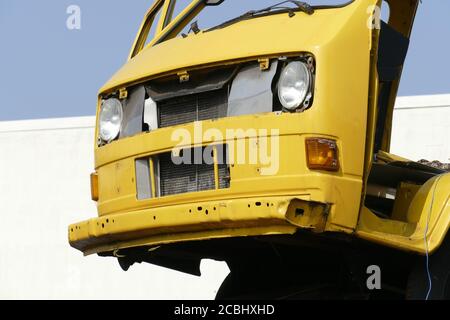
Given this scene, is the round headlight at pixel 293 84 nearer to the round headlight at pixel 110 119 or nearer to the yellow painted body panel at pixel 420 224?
the yellow painted body panel at pixel 420 224

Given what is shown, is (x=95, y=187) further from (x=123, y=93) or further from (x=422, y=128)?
(x=422, y=128)

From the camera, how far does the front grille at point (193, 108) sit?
18.4ft

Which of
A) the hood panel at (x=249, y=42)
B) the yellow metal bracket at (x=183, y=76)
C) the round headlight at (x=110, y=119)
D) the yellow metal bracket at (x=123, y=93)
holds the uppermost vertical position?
the hood panel at (x=249, y=42)

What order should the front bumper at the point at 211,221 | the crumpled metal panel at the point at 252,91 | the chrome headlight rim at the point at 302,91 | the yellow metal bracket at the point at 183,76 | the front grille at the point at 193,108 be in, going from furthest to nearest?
the yellow metal bracket at the point at 183,76
the front grille at the point at 193,108
the crumpled metal panel at the point at 252,91
the chrome headlight rim at the point at 302,91
the front bumper at the point at 211,221

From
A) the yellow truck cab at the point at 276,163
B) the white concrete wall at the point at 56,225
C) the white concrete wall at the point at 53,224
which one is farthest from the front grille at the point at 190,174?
the white concrete wall at the point at 53,224

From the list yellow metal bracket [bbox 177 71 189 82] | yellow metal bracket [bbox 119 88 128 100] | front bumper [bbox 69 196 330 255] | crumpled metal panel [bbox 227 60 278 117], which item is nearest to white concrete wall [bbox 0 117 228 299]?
yellow metal bracket [bbox 119 88 128 100]

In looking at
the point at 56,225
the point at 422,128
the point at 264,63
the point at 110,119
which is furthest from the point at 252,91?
the point at 56,225

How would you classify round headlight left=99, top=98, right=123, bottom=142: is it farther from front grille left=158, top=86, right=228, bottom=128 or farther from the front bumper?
the front bumper

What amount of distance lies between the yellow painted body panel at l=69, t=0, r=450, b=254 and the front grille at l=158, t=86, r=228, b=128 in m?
0.11

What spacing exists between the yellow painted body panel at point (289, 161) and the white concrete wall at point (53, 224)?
20.2 ft

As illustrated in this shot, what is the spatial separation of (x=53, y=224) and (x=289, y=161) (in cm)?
771

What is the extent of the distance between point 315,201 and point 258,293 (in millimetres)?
1609

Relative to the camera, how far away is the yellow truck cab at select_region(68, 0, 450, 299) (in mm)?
5285
